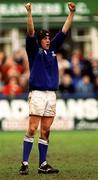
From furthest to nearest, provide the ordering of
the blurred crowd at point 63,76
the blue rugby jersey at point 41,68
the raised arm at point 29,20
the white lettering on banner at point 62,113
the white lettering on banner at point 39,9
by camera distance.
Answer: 1. the white lettering on banner at point 39,9
2. the blurred crowd at point 63,76
3. the white lettering on banner at point 62,113
4. the blue rugby jersey at point 41,68
5. the raised arm at point 29,20

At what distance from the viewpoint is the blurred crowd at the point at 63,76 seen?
2636 cm

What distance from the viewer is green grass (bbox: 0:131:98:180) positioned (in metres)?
13.9

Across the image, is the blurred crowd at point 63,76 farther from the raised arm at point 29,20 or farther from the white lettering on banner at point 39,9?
the raised arm at point 29,20

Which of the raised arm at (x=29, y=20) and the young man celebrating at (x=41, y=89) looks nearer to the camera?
the raised arm at (x=29, y=20)

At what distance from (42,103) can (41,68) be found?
1.81ft

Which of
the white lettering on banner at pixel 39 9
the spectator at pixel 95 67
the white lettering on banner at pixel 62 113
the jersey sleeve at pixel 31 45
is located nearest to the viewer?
the jersey sleeve at pixel 31 45

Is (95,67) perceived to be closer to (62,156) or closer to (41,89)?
(62,156)

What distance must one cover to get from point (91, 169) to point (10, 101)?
35.5 feet

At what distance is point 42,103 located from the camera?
14.2 meters

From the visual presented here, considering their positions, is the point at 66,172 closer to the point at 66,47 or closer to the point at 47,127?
the point at 47,127

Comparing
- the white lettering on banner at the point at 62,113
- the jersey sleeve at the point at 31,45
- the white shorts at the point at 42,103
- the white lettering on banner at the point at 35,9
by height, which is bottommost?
the white lettering on banner at the point at 62,113

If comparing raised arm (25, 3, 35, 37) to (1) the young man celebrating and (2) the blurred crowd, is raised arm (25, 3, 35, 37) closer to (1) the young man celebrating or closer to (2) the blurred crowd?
(1) the young man celebrating

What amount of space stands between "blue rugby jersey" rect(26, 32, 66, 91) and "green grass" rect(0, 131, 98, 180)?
1.40 meters

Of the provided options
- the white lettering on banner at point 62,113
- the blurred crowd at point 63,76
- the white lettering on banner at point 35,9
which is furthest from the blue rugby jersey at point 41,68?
the white lettering on banner at point 35,9
